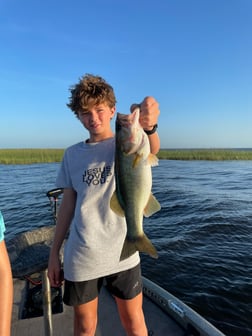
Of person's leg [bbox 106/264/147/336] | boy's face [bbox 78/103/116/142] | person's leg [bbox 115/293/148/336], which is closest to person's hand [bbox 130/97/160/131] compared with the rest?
boy's face [bbox 78/103/116/142]

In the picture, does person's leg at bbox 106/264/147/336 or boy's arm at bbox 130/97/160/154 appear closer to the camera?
boy's arm at bbox 130/97/160/154

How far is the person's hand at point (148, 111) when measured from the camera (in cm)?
229

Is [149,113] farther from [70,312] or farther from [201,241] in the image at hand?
[201,241]

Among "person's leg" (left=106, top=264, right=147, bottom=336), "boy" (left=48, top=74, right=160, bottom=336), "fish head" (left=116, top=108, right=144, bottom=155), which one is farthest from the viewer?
"person's leg" (left=106, top=264, right=147, bottom=336)

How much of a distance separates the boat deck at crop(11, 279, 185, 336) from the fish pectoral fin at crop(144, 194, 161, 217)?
2346 mm

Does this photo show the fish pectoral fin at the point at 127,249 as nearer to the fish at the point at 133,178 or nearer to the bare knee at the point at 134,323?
the fish at the point at 133,178

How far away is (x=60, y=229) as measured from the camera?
2709 millimetres

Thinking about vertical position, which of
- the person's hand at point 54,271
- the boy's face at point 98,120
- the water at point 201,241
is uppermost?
the boy's face at point 98,120

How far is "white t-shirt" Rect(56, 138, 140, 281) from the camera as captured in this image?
247 cm

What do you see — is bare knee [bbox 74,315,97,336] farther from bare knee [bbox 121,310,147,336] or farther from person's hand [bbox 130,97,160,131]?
person's hand [bbox 130,97,160,131]

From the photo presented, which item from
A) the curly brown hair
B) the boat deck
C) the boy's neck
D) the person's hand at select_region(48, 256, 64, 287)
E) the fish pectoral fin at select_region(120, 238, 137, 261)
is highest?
the curly brown hair

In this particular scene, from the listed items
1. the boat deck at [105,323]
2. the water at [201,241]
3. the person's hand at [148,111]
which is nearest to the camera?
the person's hand at [148,111]

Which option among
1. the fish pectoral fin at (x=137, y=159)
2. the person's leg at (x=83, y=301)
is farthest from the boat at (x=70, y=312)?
the fish pectoral fin at (x=137, y=159)

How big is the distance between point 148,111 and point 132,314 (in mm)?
1810
